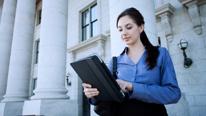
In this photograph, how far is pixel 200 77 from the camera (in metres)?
7.14

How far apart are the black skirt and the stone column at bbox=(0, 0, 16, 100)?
38.6ft

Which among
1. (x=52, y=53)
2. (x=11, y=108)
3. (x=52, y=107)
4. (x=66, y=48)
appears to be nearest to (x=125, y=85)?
(x=52, y=107)

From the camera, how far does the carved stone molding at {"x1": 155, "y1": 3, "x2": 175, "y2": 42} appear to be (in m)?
8.12

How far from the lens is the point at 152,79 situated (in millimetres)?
1447

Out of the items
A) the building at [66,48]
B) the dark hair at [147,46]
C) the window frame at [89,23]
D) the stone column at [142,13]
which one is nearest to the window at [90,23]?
the window frame at [89,23]

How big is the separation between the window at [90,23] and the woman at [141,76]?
11392 millimetres

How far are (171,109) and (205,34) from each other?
3.89 m

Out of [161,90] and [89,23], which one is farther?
[89,23]

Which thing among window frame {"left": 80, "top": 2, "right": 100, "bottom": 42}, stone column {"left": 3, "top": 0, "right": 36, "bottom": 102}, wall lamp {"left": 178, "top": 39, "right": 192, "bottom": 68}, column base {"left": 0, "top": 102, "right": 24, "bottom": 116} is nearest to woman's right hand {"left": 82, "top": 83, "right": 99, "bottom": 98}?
wall lamp {"left": 178, "top": 39, "right": 192, "bottom": 68}

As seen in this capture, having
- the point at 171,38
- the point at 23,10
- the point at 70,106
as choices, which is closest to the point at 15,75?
the point at 23,10

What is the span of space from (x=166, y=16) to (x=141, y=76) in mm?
7368

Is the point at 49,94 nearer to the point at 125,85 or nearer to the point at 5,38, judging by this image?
the point at 125,85

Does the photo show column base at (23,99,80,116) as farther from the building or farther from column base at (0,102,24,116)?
column base at (0,102,24,116)

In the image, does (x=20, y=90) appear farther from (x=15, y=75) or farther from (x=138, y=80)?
(x=138, y=80)
